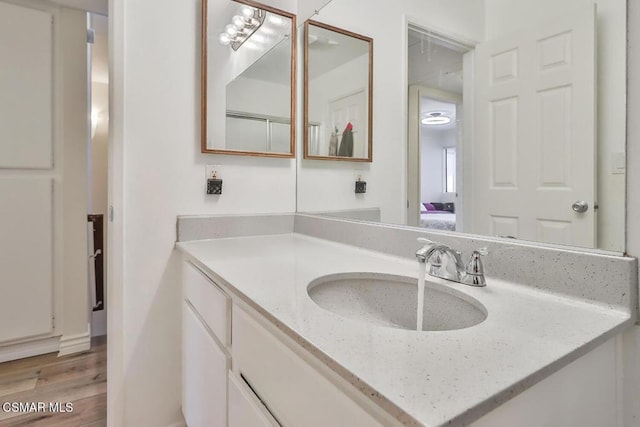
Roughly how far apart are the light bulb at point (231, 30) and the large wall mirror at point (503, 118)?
0.60 meters

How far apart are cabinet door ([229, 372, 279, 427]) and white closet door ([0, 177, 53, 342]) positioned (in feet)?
6.60

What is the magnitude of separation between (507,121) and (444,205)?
30cm

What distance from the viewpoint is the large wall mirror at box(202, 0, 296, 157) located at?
4.80ft

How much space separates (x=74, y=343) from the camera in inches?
88.2

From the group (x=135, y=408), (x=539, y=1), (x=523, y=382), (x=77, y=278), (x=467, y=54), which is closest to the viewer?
(x=523, y=382)

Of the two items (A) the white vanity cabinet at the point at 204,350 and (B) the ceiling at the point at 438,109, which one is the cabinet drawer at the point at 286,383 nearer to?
(A) the white vanity cabinet at the point at 204,350

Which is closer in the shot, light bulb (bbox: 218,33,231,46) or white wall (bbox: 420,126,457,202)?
white wall (bbox: 420,126,457,202)

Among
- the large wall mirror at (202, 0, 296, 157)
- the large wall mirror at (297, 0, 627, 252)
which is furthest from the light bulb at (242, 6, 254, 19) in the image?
the large wall mirror at (297, 0, 627, 252)

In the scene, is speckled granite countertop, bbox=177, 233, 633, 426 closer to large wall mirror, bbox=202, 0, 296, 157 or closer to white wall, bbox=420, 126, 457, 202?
white wall, bbox=420, 126, 457, 202

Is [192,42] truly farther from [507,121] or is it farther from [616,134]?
[616,134]

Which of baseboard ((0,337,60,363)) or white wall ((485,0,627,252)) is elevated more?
white wall ((485,0,627,252))

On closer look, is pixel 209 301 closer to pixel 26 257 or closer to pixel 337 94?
pixel 337 94

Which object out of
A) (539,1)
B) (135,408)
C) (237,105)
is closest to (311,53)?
(237,105)

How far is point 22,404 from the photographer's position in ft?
5.41
